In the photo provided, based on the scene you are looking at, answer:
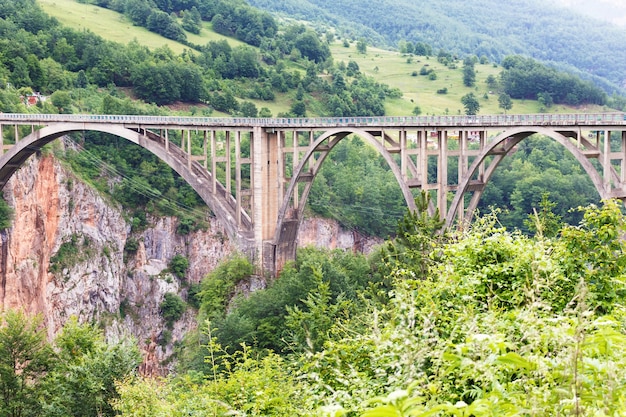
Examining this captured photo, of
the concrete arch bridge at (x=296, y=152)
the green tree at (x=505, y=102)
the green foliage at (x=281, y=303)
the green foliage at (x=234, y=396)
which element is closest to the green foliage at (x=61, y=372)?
the green foliage at (x=234, y=396)

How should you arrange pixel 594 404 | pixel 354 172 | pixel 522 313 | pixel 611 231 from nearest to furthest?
1. pixel 594 404
2. pixel 522 313
3. pixel 611 231
4. pixel 354 172

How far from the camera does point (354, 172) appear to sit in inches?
3893

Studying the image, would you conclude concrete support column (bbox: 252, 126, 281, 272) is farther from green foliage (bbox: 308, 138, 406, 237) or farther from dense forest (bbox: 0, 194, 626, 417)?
green foliage (bbox: 308, 138, 406, 237)

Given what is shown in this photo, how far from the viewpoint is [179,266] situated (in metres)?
77.7

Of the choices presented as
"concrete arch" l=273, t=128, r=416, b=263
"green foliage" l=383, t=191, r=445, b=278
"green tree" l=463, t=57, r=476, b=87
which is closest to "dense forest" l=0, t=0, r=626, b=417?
"green foliage" l=383, t=191, r=445, b=278

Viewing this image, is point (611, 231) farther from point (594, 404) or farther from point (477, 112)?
point (477, 112)

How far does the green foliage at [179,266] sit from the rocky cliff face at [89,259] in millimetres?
526

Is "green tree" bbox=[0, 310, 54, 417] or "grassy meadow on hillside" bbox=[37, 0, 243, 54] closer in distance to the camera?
"green tree" bbox=[0, 310, 54, 417]

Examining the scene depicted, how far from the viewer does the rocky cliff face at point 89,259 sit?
65.8 m

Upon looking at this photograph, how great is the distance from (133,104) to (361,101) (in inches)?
1560

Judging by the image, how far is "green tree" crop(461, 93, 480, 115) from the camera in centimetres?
12439

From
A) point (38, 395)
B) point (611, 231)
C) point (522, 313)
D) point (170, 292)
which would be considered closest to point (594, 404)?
point (522, 313)

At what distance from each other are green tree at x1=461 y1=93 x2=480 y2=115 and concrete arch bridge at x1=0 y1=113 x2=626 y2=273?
72.1 metres

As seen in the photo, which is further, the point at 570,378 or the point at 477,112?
the point at 477,112
